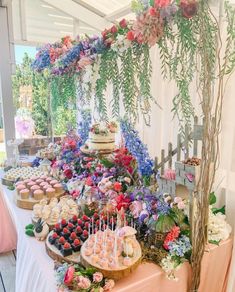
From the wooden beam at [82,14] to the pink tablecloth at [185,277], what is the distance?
2.89m

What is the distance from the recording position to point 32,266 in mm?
1195

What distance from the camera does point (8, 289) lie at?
189 centimetres

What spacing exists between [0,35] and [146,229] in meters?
2.92

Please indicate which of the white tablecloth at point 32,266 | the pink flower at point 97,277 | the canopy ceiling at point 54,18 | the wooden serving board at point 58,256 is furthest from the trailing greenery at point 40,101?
the pink flower at point 97,277

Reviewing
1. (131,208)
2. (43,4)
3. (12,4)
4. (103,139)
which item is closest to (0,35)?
(12,4)

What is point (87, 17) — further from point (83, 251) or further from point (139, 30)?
point (83, 251)

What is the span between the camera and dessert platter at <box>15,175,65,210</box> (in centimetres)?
169

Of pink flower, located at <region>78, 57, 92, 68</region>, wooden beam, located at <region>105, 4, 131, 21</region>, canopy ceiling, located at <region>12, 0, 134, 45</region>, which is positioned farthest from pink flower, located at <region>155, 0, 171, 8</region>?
canopy ceiling, located at <region>12, 0, 134, 45</region>

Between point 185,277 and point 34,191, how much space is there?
3.47 ft

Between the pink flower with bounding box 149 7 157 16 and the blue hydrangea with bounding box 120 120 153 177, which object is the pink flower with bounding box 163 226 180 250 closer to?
the blue hydrangea with bounding box 120 120 153 177

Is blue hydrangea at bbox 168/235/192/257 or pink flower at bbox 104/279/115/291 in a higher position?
blue hydrangea at bbox 168/235/192/257

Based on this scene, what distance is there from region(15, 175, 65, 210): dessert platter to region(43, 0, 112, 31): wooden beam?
2260 mm

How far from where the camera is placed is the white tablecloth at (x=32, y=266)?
1.07 meters

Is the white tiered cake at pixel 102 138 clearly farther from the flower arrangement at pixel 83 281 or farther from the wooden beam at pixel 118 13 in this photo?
the wooden beam at pixel 118 13
